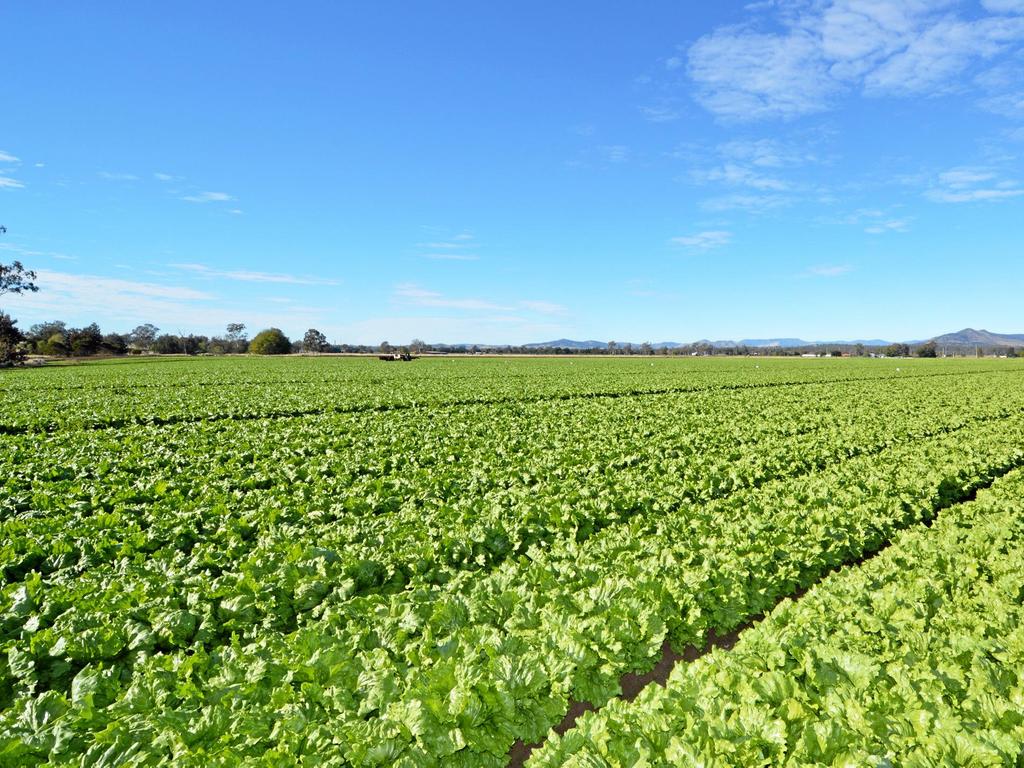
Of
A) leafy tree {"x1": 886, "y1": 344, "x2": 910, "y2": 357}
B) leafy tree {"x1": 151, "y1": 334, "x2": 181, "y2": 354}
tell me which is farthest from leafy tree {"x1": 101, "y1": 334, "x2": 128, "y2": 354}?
leafy tree {"x1": 886, "y1": 344, "x2": 910, "y2": 357}

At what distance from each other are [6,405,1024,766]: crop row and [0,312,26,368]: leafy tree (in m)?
97.7

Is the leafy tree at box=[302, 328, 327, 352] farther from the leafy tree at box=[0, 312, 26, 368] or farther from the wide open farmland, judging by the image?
the wide open farmland

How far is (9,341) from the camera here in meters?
79.1

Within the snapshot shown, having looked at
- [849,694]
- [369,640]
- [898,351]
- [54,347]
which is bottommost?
[369,640]

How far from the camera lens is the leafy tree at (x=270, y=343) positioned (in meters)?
154

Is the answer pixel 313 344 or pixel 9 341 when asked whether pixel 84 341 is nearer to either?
pixel 9 341

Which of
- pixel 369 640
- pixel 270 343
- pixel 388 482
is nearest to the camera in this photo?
pixel 369 640

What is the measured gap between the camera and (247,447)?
16094mm

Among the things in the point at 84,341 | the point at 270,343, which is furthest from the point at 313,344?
the point at 84,341

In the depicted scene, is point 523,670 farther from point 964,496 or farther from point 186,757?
point 964,496

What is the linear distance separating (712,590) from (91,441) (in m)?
18.7

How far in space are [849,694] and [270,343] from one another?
16763cm

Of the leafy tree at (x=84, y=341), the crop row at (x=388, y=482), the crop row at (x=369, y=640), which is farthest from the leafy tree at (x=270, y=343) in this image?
the crop row at (x=369, y=640)

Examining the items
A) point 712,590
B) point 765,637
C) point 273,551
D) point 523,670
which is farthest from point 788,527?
point 273,551
